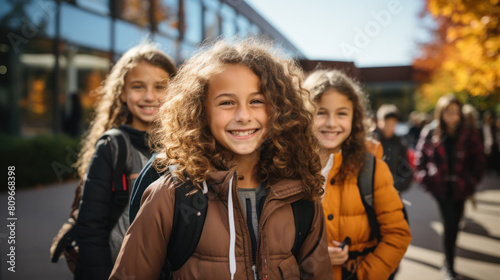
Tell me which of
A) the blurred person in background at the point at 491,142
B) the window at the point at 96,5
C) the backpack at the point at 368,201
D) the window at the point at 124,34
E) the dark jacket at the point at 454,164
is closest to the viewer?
the backpack at the point at 368,201

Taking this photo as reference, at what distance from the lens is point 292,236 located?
1666 mm

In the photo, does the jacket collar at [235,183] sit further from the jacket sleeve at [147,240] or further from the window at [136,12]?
the window at [136,12]

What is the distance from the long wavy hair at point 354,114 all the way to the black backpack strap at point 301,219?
0.66m

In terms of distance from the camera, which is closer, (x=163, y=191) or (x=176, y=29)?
(x=163, y=191)

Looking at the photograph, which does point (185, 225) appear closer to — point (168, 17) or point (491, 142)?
point (491, 142)

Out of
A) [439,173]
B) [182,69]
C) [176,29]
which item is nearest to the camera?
[182,69]

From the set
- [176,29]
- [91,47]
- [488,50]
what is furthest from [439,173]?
[176,29]

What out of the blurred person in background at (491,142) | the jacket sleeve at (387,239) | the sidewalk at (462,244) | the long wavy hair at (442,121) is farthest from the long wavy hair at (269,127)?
the blurred person in background at (491,142)

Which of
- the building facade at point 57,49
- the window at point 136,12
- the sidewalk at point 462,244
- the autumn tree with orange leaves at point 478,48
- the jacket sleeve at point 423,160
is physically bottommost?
→ the sidewalk at point 462,244

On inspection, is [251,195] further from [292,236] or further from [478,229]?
[478,229]

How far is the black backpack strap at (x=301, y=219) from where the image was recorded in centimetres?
170

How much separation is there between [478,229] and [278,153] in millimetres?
5950

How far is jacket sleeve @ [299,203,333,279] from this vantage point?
172 cm

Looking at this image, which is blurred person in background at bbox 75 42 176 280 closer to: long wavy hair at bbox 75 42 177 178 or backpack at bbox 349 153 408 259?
long wavy hair at bbox 75 42 177 178
